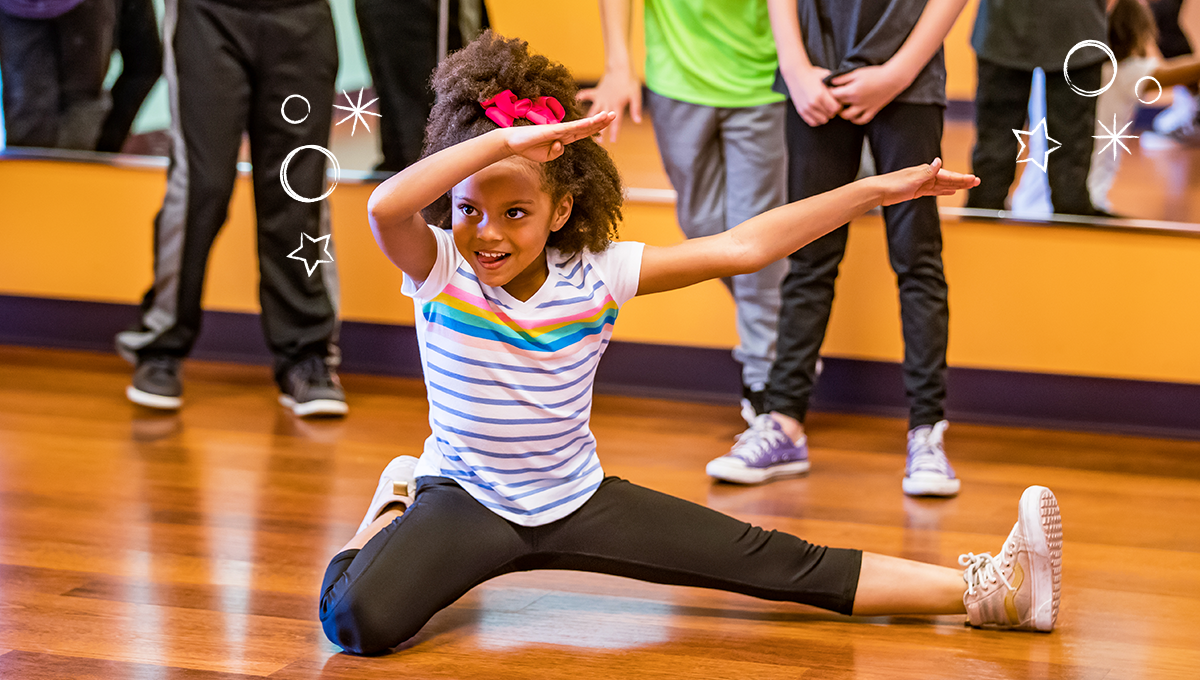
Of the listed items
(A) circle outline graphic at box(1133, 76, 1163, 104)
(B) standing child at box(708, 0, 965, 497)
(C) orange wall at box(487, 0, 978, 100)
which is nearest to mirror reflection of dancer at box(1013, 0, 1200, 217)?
(A) circle outline graphic at box(1133, 76, 1163, 104)

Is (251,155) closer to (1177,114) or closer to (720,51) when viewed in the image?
(720,51)

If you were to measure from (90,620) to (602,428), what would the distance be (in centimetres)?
127

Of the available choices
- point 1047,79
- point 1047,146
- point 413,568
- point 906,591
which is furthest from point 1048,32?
point 413,568

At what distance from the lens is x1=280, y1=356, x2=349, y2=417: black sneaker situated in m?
2.56

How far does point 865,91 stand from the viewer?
2047 millimetres

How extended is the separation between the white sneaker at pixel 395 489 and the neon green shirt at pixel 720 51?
1064 mm

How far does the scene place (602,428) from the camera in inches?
101

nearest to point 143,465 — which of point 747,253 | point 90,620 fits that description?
point 90,620

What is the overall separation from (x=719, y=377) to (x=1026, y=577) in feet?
4.45

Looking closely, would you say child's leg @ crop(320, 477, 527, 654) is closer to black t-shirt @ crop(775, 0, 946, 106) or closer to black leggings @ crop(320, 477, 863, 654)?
black leggings @ crop(320, 477, 863, 654)

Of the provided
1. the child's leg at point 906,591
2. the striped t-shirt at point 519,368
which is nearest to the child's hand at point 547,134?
the striped t-shirt at point 519,368

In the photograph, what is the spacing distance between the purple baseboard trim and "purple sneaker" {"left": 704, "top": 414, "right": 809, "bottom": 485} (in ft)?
1.67

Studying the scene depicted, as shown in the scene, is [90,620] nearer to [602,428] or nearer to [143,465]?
[143,465]

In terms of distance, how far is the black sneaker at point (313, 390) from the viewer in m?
2.56
